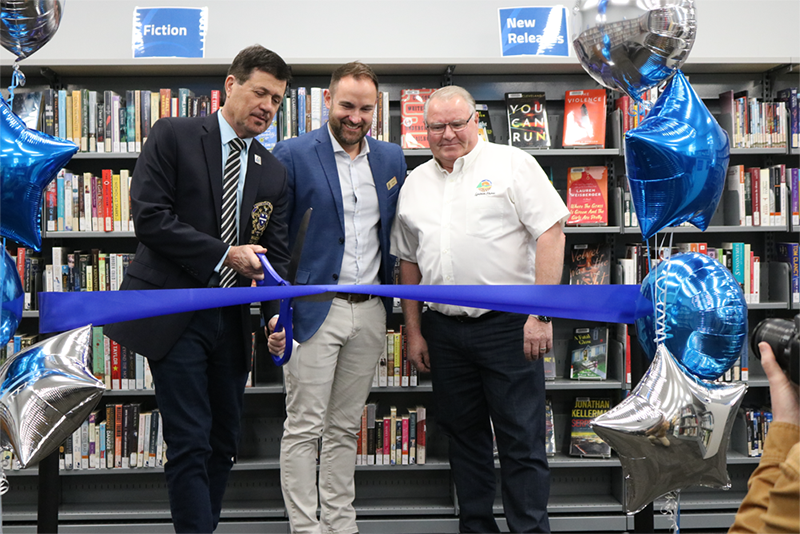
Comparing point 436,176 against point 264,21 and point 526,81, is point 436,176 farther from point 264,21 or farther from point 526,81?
point 264,21

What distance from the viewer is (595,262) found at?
10.6ft

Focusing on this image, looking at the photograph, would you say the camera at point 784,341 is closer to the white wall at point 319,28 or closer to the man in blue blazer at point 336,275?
the man in blue blazer at point 336,275

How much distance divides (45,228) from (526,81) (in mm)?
2510

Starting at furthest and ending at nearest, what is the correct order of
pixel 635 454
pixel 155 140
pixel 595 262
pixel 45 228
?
pixel 595 262 → pixel 45 228 → pixel 155 140 → pixel 635 454

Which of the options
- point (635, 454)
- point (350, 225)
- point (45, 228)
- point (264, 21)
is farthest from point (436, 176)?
point (45, 228)

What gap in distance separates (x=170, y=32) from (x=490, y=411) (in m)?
2.33

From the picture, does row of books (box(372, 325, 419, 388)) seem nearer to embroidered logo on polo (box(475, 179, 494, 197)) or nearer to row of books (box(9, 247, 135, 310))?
embroidered logo on polo (box(475, 179, 494, 197))

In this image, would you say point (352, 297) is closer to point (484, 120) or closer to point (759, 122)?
point (484, 120)

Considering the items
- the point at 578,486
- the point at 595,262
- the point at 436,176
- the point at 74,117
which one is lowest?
the point at 578,486

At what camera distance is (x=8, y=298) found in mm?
1521

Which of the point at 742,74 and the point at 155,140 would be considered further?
the point at 742,74

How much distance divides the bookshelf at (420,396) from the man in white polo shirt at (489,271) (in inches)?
31.6

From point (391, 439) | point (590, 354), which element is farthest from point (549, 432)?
point (391, 439)

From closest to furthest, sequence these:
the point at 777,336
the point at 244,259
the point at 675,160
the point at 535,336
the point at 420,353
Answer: the point at 777,336, the point at 675,160, the point at 244,259, the point at 535,336, the point at 420,353
